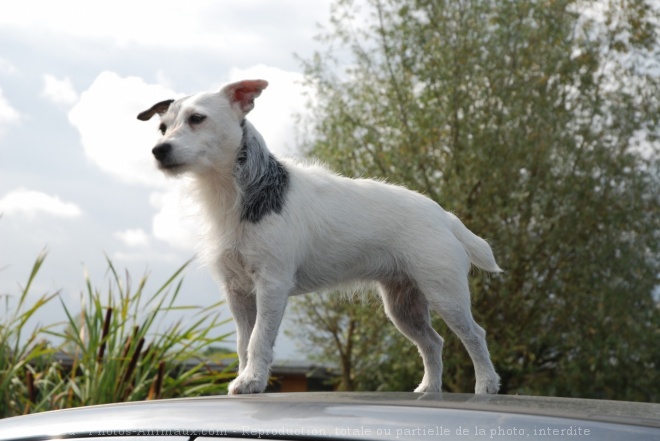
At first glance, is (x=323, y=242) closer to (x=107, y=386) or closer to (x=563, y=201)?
(x=107, y=386)

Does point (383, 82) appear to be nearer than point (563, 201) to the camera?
No

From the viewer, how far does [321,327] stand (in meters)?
12.4

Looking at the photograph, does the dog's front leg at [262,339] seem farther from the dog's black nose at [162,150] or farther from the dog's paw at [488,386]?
the dog's paw at [488,386]

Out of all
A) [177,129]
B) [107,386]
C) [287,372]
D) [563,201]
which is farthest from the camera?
[287,372]

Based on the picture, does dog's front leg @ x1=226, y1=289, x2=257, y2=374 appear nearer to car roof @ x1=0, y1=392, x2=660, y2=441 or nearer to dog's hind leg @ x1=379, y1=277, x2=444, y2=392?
dog's hind leg @ x1=379, y1=277, x2=444, y2=392

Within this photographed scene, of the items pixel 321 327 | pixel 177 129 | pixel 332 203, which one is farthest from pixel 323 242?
pixel 321 327

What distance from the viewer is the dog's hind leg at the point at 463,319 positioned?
3369mm

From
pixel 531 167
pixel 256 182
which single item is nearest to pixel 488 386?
pixel 256 182

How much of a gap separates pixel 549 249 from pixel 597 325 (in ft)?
4.06

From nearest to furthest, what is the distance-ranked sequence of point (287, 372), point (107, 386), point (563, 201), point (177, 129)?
point (177, 129), point (107, 386), point (563, 201), point (287, 372)

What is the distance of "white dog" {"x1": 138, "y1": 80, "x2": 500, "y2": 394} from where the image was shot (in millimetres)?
3205

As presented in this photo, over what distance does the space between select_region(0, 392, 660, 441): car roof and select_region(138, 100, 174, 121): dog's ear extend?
4.93 ft

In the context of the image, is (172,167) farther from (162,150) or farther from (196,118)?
(196,118)

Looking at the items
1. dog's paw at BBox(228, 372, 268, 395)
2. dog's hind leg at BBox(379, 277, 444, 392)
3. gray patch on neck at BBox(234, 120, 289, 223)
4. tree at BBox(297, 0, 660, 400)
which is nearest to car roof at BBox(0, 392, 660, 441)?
dog's paw at BBox(228, 372, 268, 395)
